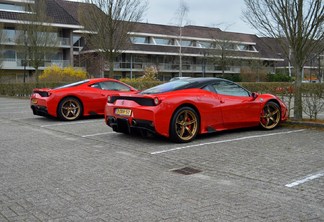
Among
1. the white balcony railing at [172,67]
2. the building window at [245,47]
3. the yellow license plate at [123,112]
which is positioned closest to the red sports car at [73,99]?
the yellow license plate at [123,112]

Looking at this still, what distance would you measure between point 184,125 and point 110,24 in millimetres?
12946

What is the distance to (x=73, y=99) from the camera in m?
12.0

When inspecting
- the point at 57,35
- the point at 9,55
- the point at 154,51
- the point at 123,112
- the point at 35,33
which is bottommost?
the point at 123,112

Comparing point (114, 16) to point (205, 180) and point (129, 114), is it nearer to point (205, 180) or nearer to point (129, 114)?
point (129, 114)

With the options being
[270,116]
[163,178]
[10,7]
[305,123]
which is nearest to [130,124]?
[163,178]

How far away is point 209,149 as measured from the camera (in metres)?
7.25

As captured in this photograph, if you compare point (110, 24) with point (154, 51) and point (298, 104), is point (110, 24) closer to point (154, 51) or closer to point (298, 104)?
Answer: point (298, 104)

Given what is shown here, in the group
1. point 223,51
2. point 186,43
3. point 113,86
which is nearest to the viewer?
point 113,86

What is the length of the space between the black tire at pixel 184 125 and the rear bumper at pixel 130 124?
1.42 feet

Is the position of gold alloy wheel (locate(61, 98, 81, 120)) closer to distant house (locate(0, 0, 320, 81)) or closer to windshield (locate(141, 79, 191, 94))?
windshield (locate(141, 79, 191, 94))

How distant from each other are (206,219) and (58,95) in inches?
344

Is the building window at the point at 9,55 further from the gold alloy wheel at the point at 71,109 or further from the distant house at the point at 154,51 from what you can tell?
the gold alloy wheel at the point at 71,109

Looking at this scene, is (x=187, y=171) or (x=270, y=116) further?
(x=270, y=116)

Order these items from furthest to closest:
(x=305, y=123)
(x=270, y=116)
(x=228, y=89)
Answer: (x=305, y=123), (x=270, y=116), (x=228, y=89)
